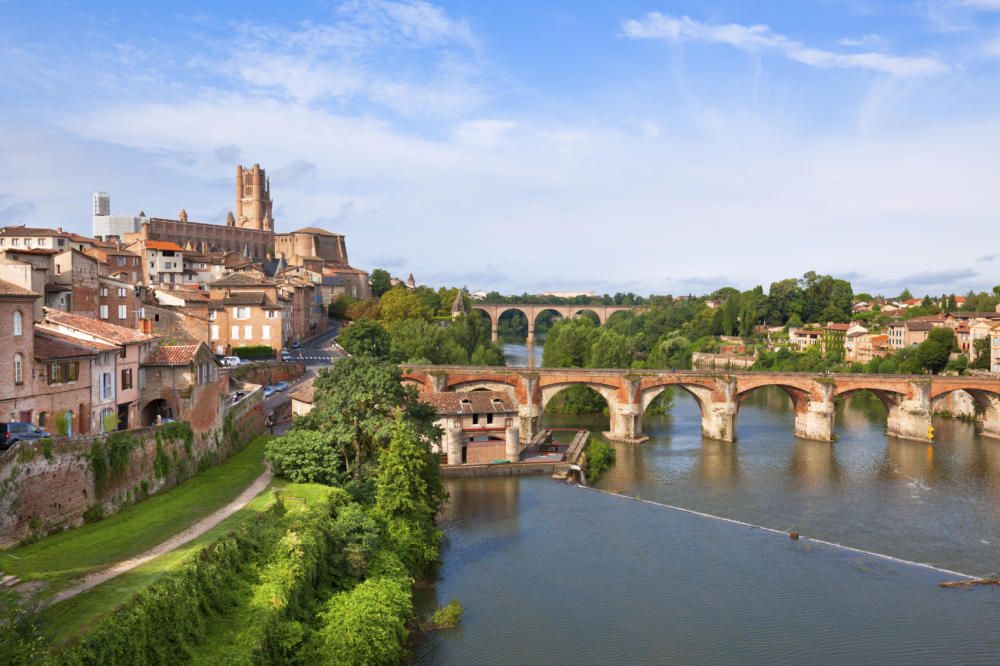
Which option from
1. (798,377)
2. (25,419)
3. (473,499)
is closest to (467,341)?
(798,377)

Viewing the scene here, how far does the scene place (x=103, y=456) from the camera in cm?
1962

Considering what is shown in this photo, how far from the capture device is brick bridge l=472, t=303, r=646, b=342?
13988 centimetres

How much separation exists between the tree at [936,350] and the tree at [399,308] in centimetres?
4747

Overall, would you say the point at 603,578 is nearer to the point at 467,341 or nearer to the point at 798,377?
the point at 798,377

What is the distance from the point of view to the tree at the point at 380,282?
109 m

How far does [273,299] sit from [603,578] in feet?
125

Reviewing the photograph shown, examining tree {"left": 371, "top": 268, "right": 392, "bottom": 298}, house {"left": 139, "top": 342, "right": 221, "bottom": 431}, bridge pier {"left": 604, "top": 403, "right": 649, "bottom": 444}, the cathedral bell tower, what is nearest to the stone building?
house {"left": 139, "top": 342, "right": 221, "bottom": 431}

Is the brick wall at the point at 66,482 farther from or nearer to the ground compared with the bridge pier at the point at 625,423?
farther from the ground

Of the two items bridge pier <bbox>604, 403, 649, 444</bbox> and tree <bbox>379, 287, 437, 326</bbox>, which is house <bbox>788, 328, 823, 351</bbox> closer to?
tree <bbox>379, 287, 437, 326</bbox>

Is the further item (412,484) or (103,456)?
(412,484)

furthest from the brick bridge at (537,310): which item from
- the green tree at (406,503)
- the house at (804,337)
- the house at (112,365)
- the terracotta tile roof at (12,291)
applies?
the terracotta tile roof at (12,291)

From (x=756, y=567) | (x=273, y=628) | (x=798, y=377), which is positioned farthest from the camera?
(x=798, y=377)

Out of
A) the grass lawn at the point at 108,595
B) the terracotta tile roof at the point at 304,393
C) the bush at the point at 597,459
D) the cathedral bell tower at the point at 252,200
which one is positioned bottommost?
the bush at the point at 597,459

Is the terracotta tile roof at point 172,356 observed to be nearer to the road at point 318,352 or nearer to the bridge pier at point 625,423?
the road at point 318,352
